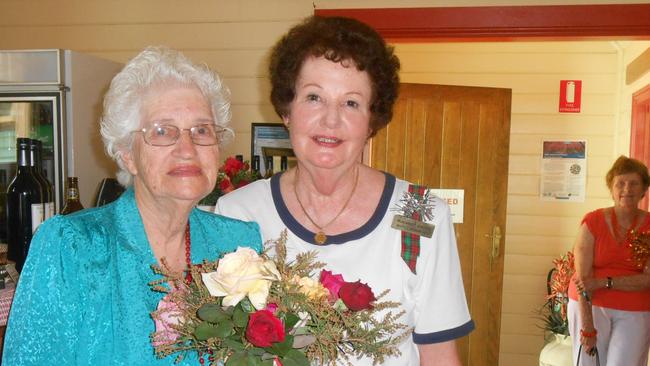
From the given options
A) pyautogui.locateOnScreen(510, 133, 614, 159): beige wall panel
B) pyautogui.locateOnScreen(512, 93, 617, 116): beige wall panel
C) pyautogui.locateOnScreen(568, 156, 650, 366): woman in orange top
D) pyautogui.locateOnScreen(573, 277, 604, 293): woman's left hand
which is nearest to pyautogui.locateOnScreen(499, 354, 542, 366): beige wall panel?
pyautogui.locateOnScreen(568, 156, 650, 366): woman in orange top

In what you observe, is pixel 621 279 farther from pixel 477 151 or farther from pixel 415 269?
pixel 415 269

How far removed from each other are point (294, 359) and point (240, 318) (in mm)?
111

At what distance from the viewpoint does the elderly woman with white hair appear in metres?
1.10

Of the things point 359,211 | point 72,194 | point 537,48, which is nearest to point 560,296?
point 537,48

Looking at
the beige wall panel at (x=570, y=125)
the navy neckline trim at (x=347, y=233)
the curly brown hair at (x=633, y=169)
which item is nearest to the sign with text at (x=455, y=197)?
the curly brown hair at (x=633, y=169)

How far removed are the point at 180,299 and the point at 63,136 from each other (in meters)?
2.03

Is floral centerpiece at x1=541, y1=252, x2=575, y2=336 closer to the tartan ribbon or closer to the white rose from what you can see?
the tartan ribbon

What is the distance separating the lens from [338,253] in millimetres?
1537

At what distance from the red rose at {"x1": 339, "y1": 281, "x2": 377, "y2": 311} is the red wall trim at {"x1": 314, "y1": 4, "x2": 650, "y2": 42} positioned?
258 centimetres

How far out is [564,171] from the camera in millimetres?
4852

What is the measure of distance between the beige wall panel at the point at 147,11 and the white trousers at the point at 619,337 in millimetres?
2796

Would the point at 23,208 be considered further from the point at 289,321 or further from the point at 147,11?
the point at 289,321

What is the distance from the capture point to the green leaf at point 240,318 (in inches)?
34.5

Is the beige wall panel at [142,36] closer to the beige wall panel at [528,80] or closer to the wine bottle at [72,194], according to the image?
the wine bottle at [72,194]
